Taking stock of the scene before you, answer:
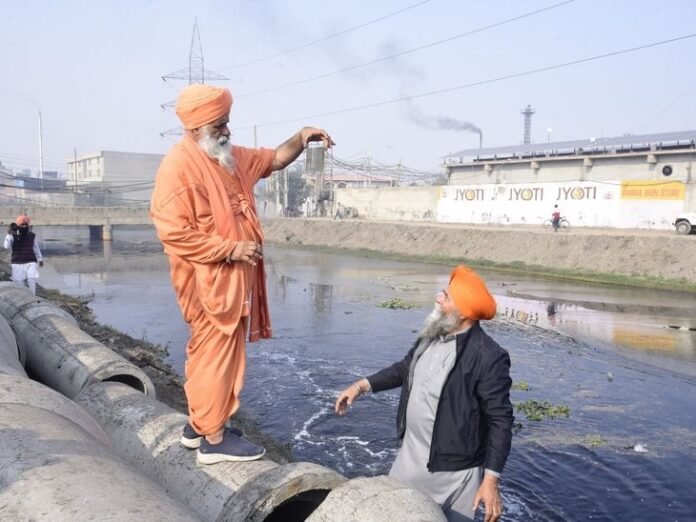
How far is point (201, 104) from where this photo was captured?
2967 mm

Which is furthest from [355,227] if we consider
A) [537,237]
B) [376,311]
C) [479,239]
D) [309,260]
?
[376,311]

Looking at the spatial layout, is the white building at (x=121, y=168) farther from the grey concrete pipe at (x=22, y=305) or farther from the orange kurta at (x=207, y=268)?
the orange kurta at (x=207, y=268)

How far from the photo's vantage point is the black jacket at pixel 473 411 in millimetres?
3000

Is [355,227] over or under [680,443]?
over

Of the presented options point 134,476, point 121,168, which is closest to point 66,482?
point 134,476

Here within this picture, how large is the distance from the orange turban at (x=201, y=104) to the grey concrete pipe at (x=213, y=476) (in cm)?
175

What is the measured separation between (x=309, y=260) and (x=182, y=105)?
3131cm

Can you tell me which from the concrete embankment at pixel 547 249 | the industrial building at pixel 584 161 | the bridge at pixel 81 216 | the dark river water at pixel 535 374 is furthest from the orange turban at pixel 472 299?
the bridge at pixel 81 216

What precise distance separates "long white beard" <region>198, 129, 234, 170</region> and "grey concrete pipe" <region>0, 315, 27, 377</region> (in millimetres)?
2201

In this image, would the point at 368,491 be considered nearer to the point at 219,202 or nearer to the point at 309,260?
the point at 219,202

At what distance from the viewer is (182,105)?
3008 millimetres

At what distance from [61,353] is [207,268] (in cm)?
353

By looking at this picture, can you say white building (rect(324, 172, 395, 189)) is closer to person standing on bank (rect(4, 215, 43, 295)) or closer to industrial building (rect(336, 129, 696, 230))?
industrial building (rect(336, 129, 696, 230))

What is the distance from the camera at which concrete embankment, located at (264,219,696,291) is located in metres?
23.8
